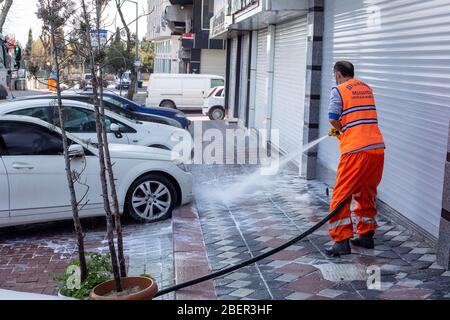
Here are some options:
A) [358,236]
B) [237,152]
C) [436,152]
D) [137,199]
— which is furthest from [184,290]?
[237,152]

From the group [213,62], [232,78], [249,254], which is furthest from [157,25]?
[249,254]

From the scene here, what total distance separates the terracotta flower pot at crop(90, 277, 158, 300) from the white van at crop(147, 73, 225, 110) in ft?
82.9

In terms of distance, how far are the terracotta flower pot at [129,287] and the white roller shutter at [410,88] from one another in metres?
2.94

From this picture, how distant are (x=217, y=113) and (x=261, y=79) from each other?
9.26 meters

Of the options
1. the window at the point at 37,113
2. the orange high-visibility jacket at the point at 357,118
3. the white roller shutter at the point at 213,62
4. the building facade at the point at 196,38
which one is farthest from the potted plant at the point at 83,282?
the white roller shutter at the point at 213,62

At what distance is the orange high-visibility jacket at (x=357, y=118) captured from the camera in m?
5.81

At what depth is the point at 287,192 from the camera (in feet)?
31.9

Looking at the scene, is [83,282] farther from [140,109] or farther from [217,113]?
[217,113]

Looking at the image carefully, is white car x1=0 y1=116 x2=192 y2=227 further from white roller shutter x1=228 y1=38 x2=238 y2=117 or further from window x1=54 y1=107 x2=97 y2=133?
white roller shutter x1=228 y1=38 x2=238 y2=117

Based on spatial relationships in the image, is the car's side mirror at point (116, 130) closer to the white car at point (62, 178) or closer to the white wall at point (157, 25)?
the white car at point (62, 178)

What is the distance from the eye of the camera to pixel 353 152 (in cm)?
579

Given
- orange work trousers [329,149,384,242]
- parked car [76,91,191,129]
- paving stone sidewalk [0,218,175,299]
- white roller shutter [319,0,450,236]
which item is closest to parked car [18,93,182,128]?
parked car [76,91,191,129]
